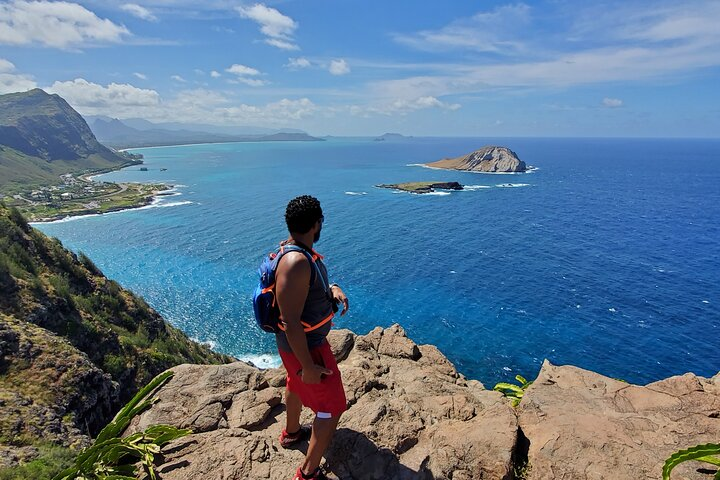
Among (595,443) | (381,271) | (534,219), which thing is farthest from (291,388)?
(534,219)

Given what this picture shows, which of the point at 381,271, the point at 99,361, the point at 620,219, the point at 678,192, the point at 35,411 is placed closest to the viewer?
the point at 35,411

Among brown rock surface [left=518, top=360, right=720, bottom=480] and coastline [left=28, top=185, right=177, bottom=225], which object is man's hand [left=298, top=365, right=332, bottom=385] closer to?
brown rock surface [left=518, top=360, right=720, bottom=480]

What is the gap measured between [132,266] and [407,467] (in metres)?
76.5

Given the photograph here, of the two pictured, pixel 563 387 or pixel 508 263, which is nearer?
pixel 563 387

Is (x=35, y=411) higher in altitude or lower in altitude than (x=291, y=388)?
lower

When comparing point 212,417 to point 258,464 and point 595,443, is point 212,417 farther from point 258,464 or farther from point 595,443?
point 595,443

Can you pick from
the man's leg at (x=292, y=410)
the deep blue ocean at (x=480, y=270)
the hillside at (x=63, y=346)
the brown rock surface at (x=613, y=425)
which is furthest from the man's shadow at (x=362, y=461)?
the deep blue ocean at (x=480, y=270)

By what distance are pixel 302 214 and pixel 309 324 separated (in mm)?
1569

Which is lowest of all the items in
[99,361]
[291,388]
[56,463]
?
[99,361]

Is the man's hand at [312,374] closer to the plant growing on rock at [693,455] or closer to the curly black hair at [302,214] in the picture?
the curly black hair at [302,214]

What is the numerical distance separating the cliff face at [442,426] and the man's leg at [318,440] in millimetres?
659

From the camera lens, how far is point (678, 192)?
137125mm

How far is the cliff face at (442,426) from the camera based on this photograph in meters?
6.76

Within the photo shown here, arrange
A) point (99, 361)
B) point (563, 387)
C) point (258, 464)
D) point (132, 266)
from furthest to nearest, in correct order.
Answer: point (132, 266) → point (99, 361) → point (563, 387) → point (258, 464)
